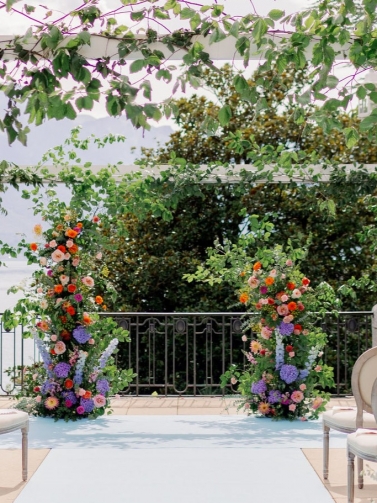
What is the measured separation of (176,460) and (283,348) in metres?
1.73

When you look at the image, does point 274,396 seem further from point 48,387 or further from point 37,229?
point 37,229

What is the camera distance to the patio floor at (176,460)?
4.37 m

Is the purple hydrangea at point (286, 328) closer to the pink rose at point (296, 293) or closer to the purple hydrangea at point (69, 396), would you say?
the pink rose at point (296, 293)

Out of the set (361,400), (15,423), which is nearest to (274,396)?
(361,400)

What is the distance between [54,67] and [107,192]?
16.3 feet

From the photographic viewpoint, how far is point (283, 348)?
21.6ft

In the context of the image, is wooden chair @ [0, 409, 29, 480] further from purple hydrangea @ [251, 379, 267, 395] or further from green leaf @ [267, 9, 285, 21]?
green leaf @ [267, 9, 285, 21]

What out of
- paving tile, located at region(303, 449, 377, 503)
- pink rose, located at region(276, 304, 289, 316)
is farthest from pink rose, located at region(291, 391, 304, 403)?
paving tile, located at region(303, 449, 377, 503)

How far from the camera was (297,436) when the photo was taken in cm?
592

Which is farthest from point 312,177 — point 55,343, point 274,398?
point 55,343

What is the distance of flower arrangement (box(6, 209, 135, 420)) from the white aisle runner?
20 centimetres

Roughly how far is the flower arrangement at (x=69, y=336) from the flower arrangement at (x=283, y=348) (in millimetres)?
1036

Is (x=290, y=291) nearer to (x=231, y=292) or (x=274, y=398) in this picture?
(x=274, y=398)

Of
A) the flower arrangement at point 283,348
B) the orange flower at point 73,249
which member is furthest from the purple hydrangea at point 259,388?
the orange flower at point 73,249
